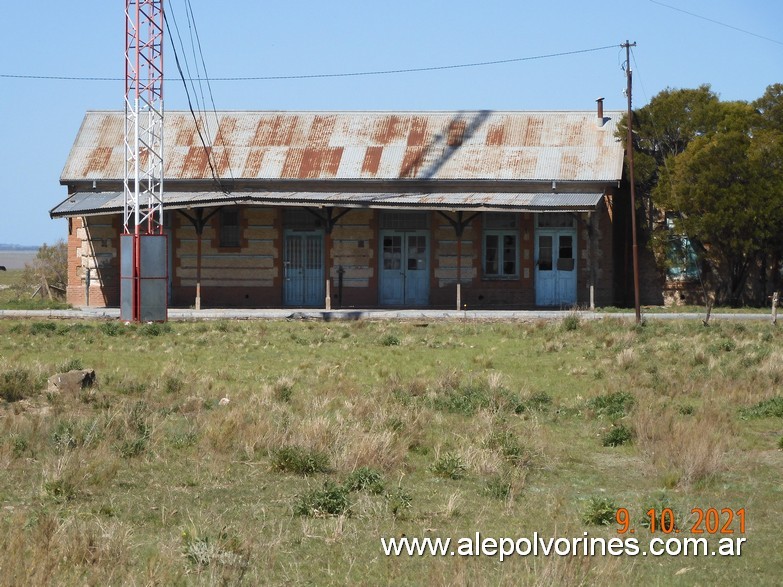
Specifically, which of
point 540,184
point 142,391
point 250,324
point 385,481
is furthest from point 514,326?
point 385,481

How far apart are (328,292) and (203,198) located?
173 inches

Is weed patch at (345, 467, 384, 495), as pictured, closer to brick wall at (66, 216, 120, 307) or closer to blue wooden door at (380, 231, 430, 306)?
blue wooden door at (380, 231, 430, 306)

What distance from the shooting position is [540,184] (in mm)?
32562

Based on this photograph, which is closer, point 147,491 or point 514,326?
point 147,491

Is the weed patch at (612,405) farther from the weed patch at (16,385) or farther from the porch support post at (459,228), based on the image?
the porch support post at (459,228)

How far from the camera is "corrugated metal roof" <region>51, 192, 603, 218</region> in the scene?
2992 centimetres

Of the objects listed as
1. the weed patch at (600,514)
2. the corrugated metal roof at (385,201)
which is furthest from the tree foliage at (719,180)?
the weed patch at (600,514)

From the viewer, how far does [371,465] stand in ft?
31.0

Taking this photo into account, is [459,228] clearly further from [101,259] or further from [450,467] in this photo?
[450,467]

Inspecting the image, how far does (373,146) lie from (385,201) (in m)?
4.73

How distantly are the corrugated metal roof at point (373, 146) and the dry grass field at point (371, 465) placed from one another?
15635 millimetres

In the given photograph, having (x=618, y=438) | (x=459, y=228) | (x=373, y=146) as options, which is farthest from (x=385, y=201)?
(x=618, y=438)

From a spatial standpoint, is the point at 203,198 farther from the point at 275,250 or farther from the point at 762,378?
the point at 762,378

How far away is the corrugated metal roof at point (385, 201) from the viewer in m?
29.9
